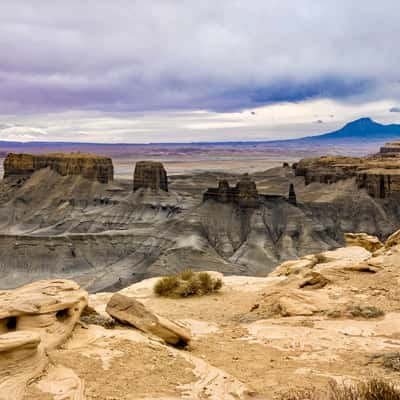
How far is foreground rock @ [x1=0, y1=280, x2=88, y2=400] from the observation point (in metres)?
8.66

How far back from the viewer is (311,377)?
10.3m

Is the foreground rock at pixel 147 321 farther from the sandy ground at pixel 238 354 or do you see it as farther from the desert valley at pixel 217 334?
the sandy ground at pixel 238 354

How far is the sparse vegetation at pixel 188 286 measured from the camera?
65.9ft

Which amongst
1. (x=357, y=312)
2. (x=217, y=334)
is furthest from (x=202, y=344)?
(x=357, y=312)

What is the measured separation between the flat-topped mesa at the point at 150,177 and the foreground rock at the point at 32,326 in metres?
82.5

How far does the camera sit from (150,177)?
95.5 m

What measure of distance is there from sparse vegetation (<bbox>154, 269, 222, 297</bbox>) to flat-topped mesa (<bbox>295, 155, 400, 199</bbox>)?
62579mm

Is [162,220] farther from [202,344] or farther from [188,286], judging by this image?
[202,344]

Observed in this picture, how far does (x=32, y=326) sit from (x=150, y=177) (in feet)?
280

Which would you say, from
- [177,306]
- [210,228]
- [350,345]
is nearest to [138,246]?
[210,228]

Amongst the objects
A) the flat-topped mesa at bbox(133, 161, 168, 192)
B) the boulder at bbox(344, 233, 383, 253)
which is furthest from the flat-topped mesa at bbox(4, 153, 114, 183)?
the boulder at bbox(344, 233, 383, 253)

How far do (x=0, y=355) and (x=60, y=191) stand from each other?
92204 millimetres

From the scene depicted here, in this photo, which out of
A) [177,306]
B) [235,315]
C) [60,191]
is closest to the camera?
[235,315]

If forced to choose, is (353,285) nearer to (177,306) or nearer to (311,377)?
(177,306)
